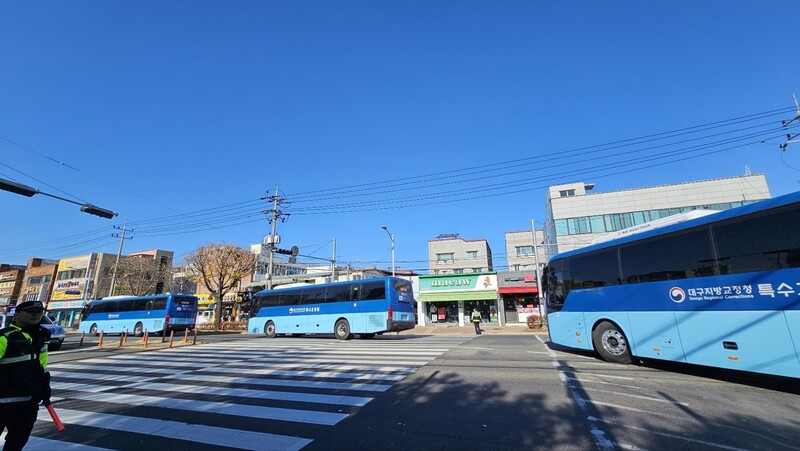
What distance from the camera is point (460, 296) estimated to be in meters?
35.1

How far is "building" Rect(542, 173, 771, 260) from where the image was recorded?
123 ft

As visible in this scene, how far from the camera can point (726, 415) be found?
17.1 feet

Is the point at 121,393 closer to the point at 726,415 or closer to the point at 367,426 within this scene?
the point at 367,426

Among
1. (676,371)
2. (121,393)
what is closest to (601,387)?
(676,371)

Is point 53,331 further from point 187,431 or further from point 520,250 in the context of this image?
point 520,250

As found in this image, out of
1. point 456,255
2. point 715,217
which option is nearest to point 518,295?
point 456,255

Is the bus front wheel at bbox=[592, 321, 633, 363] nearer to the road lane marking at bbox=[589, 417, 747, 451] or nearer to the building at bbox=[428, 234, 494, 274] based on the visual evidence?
the road lane marking at bbox=[589, 417, 747, 451]

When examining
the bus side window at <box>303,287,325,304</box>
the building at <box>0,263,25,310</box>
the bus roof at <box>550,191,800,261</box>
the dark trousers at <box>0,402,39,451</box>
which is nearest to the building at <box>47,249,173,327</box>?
the building at <box>0,263,25,310</box>

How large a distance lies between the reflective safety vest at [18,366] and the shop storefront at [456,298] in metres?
32.7

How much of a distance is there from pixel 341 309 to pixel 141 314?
673 inches

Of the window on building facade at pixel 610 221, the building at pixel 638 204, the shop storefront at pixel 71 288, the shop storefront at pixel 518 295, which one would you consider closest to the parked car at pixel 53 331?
the shop storefront at pixel 518 295

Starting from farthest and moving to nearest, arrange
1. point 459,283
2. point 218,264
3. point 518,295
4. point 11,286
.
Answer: point 11,286
point 459,283
point 518,295
point 218,264

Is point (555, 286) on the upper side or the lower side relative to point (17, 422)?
upper

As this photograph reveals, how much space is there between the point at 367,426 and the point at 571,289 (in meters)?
8.51
